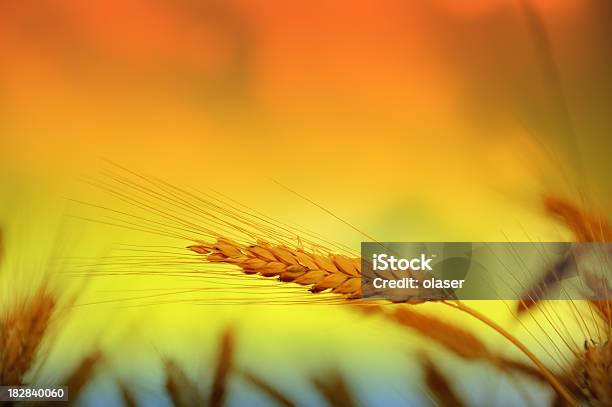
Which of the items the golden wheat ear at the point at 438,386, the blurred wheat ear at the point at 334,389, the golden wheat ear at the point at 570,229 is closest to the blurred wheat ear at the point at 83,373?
the blurred wheat ear at the point at 334,389

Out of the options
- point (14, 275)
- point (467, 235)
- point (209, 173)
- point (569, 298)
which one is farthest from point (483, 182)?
point (14, 275)

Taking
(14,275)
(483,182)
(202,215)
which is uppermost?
(483,182)

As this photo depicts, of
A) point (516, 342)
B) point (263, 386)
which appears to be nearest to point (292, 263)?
point (263, 386)

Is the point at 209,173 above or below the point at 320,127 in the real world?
below

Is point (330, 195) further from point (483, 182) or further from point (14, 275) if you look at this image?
point (14, 275)

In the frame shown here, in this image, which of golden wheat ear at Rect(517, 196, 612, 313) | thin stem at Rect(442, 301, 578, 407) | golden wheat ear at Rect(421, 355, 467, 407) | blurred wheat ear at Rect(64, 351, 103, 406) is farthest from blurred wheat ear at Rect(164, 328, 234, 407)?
golden wheat ear at Rect(517, 196, 612, 313)

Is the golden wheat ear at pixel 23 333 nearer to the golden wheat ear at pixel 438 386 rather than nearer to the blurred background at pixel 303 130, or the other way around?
the blurred background at pixel 303 130
